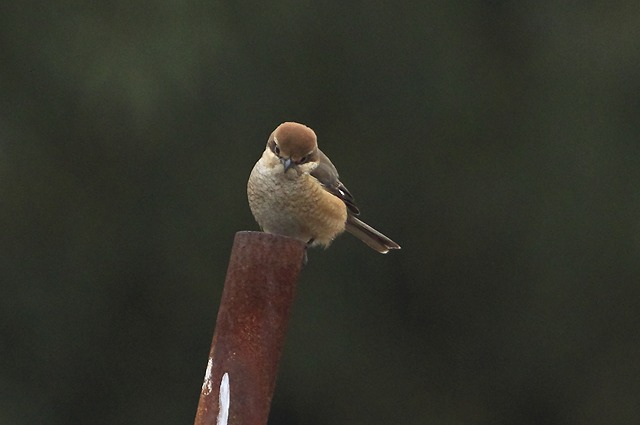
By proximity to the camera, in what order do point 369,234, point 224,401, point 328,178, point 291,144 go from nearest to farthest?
point 224,401
point 291,144
point 328,178
point 369,234

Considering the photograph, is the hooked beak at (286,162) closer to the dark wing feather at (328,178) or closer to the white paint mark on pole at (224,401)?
the dark wing feather at (328,178)

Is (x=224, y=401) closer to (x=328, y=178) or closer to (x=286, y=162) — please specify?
(x=286, y=162)

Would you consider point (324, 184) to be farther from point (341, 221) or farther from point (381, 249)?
point (381, 249)

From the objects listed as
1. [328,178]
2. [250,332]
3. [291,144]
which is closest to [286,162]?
[291,144]

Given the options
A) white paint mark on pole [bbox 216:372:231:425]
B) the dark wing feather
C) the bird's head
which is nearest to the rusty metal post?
white paint mark on pole [bbox 216:372:231:425]

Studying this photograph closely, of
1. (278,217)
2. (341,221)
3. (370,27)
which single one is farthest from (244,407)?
(370,27)
